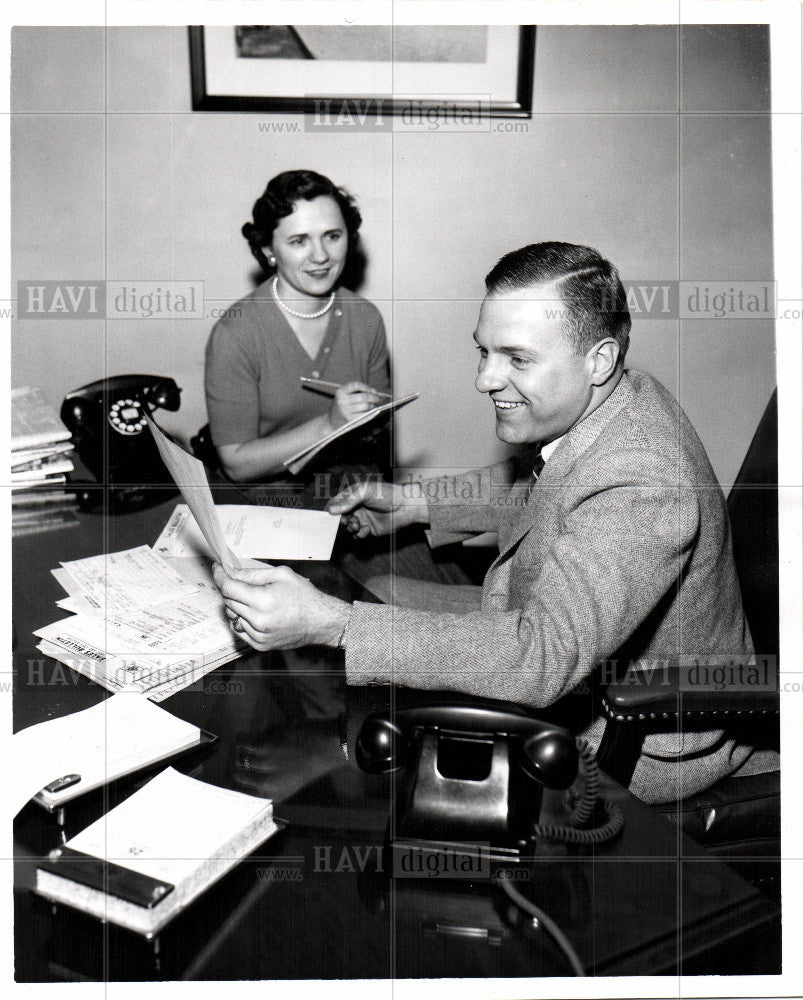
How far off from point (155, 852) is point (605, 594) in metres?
0.67

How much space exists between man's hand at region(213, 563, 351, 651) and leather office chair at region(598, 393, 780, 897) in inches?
16.0

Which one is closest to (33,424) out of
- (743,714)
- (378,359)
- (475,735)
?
(378,359)

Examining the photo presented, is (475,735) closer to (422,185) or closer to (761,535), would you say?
(761,535)

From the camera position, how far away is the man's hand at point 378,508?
2.04 metres

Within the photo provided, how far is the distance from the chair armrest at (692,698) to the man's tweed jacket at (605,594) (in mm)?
61

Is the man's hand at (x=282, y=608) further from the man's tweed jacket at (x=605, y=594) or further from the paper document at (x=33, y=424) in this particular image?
the paper document at (x=33, y=424)

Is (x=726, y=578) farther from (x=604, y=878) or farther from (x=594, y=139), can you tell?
(x=594, y=139)

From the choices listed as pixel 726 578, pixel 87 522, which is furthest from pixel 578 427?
pixel 87 522

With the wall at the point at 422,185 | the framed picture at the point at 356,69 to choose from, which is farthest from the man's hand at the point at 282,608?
the framed picture at the point at 356,69

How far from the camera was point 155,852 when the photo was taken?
2.97 feet

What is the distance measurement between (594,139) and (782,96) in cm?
140

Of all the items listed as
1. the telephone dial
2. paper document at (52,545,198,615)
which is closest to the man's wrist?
paper document at (52,545,198,615)

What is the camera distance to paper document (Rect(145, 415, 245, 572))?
114cm

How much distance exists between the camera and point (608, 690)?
1254 mm
